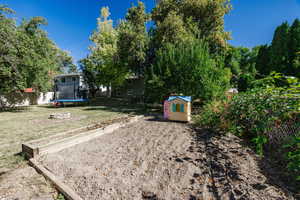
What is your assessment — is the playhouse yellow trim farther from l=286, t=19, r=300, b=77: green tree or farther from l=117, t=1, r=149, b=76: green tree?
l=286, t=19, r=300, b=77: green tree

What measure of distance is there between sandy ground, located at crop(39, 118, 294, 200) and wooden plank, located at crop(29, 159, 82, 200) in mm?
95

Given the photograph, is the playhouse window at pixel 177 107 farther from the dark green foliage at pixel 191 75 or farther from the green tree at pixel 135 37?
the green tree at pixel 135 37

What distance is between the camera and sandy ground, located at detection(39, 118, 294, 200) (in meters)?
1.93

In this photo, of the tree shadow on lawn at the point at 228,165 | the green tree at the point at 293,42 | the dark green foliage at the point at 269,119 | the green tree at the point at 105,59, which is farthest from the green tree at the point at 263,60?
the tree shadow on lawn at the point at 228,165

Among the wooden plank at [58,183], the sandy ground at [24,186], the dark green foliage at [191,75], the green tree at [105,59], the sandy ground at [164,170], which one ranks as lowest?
the sandy ground at [24,186]

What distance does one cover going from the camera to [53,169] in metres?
2.55

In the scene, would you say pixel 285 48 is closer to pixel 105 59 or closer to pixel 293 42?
pixel 293 42

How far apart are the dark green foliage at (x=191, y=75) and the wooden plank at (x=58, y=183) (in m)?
6.80

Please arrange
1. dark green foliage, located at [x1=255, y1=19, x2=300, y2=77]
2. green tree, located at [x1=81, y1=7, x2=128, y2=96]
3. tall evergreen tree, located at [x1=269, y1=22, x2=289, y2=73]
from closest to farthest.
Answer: green tree, located at [x1=81, y1=7, x2=128, y2=96] < dark green foliage, located at [x1=255, y1=19, x2=300, y2=77] < tall evergreen tree, located at [x1=269, y1=22, x2=289, y2=73]

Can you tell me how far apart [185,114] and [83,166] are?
4563mm

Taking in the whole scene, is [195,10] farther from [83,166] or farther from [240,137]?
[83,166]

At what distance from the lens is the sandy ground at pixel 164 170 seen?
193 cm

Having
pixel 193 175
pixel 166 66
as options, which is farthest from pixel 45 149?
pixel 166 66

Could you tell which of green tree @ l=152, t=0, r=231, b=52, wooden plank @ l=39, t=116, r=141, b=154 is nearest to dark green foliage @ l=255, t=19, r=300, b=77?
green tree @ l=152, t=0, r=231, b=52
